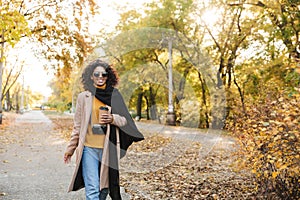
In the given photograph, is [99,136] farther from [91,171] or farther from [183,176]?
[183,176]

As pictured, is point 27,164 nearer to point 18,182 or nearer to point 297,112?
point 18,182

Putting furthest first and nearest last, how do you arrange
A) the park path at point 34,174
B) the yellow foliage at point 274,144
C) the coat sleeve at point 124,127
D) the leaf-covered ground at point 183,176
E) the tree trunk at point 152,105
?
1. the tree trunk at point 152,105
2. the leaf-covered ground at point 183,176
3. the park path at point 34,174
4. the coat sleeve at point 124,127
5. the yellow foliage at point 274,144

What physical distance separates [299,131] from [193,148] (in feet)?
28.5

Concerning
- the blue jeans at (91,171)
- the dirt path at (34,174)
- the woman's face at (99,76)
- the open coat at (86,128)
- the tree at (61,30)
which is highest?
the tree at (61,30)

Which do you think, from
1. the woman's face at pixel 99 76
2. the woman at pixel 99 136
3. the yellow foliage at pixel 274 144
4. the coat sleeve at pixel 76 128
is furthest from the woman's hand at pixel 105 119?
the yellow foliage at pixel 274 144

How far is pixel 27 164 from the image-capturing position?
8.66 m

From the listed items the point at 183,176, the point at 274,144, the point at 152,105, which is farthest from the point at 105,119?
the point at 152,105

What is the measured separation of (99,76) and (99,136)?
691 millimetres

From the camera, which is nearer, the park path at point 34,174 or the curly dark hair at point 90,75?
the curly dark hair at point 90,75

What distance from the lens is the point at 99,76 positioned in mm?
4062

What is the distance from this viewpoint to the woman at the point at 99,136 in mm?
3883

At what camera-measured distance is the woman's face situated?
4.06 meters

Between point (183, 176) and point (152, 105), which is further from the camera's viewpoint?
point (152, 105)

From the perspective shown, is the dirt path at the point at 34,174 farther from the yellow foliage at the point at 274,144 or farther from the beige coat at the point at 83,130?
the yellow foliage at the point at 274,144
